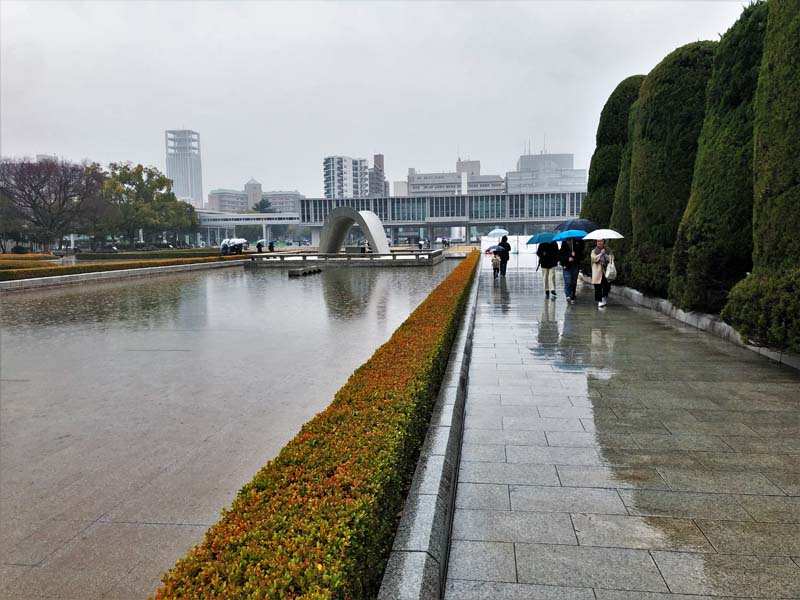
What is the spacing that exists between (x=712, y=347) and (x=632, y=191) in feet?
19.6

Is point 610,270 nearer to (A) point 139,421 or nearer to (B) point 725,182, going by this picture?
(B) point 725,182

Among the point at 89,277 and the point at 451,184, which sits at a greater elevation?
the point at 451,184

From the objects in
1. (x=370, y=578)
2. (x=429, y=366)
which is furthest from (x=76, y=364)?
(x=370, y=578)

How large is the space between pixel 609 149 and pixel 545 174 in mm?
140535

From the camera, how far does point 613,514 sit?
3535 millimetres

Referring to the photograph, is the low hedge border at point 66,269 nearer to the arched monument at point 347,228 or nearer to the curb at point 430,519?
the arched monument at point 347,228

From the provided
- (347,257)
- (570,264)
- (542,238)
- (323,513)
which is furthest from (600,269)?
(347,257)

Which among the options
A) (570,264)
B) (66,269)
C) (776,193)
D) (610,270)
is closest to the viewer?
(776,193)

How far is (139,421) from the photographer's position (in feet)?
18.6

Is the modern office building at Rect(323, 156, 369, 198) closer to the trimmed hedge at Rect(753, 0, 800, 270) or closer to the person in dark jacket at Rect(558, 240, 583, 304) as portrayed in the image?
the person in dark jacket at Rect(558, 240, 583, 304)

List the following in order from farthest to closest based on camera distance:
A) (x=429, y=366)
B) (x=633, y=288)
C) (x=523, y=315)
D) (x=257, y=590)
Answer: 1. (x=633, y=288)
2. (x=523, y=315)
3. (x=429, y=366)
4. (x=257, y=590)

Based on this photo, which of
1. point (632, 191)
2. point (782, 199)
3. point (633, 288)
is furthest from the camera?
point (633, 288)

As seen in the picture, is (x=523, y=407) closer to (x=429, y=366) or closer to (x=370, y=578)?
(x=429, y=366)

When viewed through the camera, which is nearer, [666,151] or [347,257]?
[666,151]
